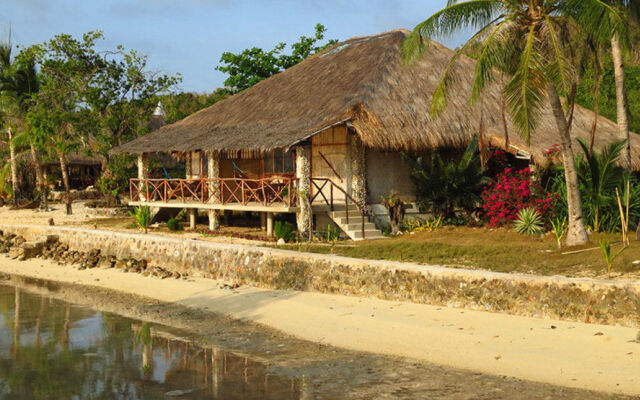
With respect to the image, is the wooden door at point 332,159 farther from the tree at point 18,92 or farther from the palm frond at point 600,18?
the tree at point 18,92

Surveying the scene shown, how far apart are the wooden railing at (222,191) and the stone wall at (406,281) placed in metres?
3.25

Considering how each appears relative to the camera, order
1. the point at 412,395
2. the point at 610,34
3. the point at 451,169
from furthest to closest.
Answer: the point at 451,169 → the point at 610,34 → the point at 412,395

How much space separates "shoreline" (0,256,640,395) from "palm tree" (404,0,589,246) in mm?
4216

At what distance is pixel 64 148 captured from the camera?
912 inches

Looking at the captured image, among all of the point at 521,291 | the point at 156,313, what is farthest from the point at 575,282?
the point at 156,313

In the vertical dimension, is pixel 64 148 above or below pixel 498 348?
above

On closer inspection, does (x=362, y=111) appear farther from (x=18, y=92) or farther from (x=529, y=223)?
(x=18, y=92)

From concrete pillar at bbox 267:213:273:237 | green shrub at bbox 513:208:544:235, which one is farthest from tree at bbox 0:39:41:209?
green shrub at bbox 513:208:544:235

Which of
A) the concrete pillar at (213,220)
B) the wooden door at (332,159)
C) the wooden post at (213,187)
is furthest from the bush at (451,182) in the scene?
the concrete pillar at (213,220)

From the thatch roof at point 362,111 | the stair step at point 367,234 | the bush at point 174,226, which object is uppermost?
the thatch roof at point 362,111

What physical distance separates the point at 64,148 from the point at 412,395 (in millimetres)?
19315

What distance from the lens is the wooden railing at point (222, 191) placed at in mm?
16875

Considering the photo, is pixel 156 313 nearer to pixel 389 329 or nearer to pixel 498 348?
pixel 389 329

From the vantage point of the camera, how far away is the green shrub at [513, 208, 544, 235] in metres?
15.1
